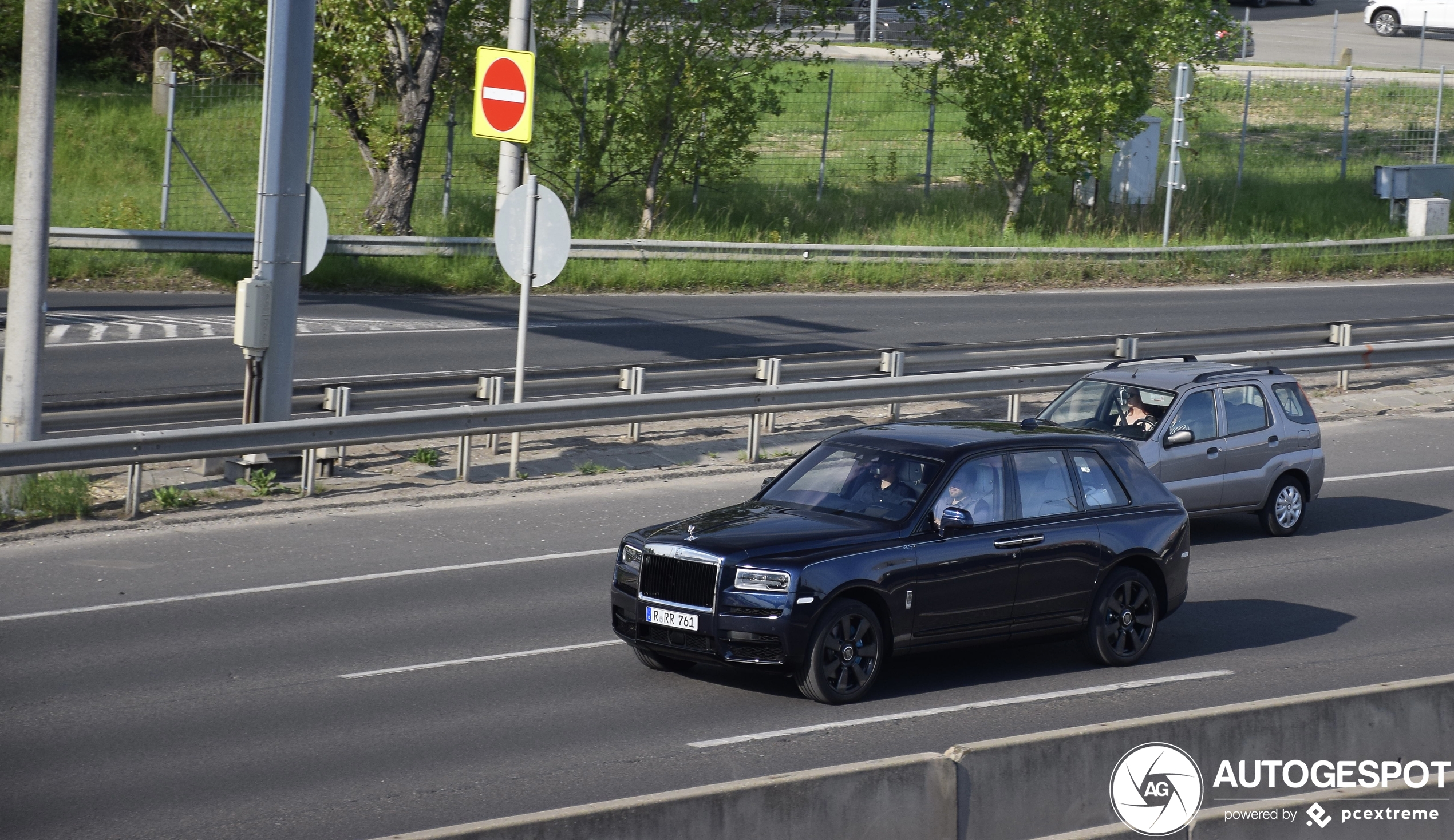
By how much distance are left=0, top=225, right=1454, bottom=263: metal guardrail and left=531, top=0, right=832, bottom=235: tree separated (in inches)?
113

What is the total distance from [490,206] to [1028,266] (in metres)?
10.6

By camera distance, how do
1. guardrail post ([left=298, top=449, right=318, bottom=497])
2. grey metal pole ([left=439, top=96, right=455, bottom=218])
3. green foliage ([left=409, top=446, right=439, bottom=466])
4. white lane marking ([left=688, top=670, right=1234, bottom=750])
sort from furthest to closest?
1. grey metal pole ([left=439, top=96, right=455, bottom=218])
2. green foliage ([left=409, top=446, right=439, bottom=466])
3. guardrail post ([left=298, top=449, right=318, bottom=497])
4. white lane marking ([left=688, top=670, right=1234, bottom=750])

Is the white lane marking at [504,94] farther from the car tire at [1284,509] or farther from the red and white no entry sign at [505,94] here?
the car tire at [1284,509]

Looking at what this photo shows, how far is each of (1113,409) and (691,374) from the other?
17.7ft

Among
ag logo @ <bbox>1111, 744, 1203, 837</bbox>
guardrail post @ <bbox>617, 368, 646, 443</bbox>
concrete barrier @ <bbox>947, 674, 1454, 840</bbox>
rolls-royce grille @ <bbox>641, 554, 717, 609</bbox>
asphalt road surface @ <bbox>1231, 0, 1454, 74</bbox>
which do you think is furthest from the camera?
asphalt road surface @ <bbox>1231, 0, 1454, 74</bbox>

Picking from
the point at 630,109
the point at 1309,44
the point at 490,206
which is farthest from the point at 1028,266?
the point at 1309,44

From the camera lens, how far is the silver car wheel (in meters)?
14.3

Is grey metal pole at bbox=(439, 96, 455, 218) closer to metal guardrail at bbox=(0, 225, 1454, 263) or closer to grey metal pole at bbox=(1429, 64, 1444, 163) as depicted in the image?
metal guardrail at bbox=(0, 225, 1454, 263)

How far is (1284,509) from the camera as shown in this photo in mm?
14344

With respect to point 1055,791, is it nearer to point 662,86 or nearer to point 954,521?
point 954,521

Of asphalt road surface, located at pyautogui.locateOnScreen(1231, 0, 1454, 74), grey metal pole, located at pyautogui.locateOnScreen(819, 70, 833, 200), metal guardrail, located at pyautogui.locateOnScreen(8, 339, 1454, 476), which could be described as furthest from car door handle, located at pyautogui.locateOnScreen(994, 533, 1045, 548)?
asphalt road surface, located at pyautogui.locateOnScreen(1231, 0, 1454, 74)

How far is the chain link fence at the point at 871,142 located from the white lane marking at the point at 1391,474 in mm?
17459

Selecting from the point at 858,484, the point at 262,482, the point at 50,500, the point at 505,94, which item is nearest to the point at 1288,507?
the point at 858,484

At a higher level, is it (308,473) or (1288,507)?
(1288,507)
